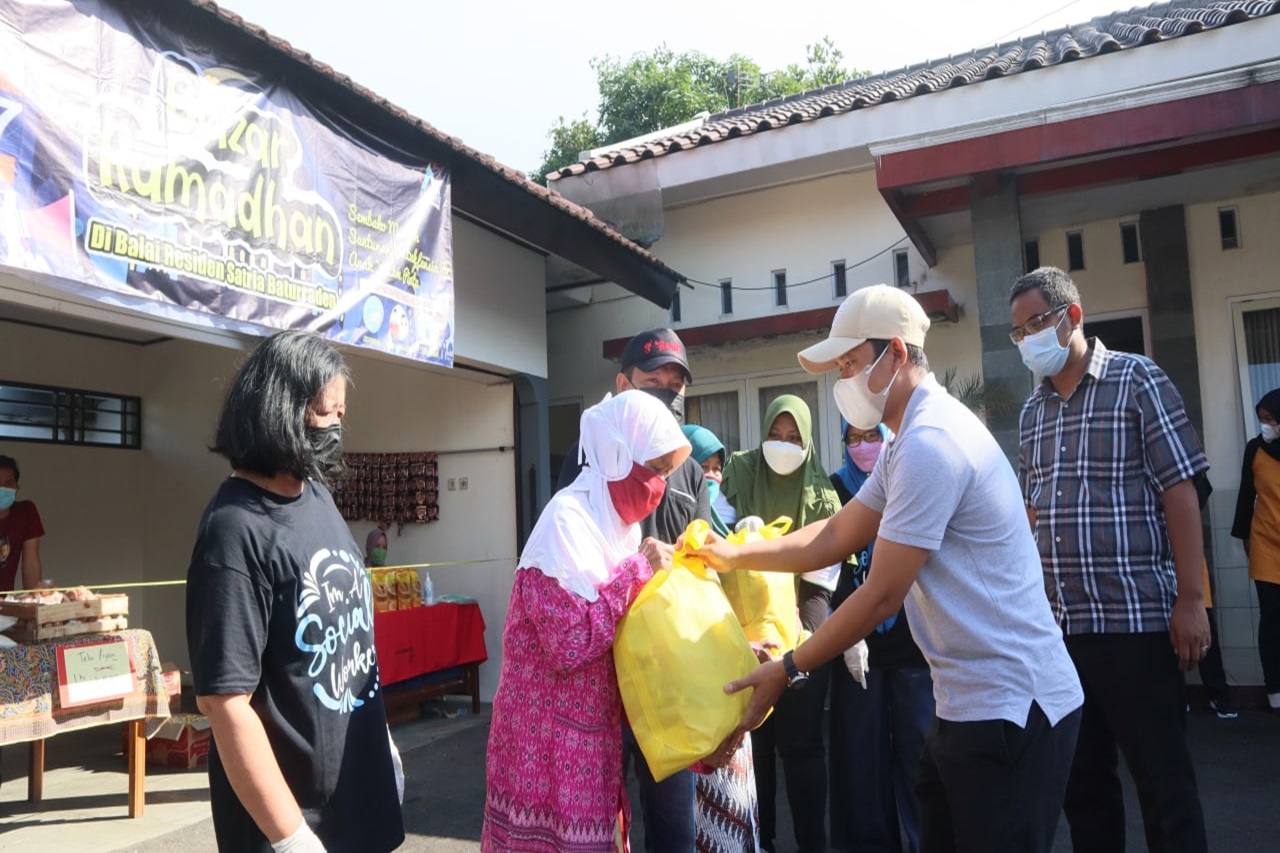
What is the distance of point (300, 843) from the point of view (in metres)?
1.69

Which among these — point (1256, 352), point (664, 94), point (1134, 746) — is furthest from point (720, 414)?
point (664, 94)

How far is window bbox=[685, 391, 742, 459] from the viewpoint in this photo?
8688 millimetres

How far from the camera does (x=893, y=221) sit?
8.20 meters

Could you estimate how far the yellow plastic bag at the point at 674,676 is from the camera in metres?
2.19

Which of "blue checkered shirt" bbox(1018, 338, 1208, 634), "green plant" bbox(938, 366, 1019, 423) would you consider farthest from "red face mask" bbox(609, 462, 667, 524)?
"green plant" bbox(938, 366, 1019, 423)

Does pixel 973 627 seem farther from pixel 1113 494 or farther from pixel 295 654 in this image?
pixel 295 654

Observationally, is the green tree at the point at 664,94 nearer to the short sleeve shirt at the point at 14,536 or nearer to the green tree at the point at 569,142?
the green tree at the point at 569,142

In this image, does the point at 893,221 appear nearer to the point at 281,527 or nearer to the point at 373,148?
the point at 373,148

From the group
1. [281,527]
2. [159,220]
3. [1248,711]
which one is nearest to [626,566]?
[281,527]

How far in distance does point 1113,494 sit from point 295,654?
2501mm

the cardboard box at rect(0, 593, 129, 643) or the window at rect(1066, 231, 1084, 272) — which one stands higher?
the window at rect(1066, 231, 1084, 272)

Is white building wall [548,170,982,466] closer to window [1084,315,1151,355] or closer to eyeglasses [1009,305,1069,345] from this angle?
window [1084,315,1151,355]

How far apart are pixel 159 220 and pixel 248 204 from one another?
557mm

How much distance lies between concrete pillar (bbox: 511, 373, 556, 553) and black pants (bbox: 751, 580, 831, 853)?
13.8ft
